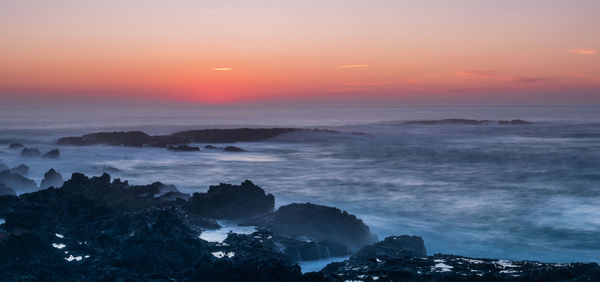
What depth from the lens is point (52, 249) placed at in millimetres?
8656

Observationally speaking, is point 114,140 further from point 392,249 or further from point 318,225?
point 392,249

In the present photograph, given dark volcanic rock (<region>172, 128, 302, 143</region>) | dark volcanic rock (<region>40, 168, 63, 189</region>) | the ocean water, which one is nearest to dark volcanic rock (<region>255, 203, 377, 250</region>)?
the ocean water

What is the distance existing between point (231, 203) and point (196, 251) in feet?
19.7

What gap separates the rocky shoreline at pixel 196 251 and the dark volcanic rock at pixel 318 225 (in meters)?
0.03

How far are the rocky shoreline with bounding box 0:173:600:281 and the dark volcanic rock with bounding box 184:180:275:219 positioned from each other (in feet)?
4.91

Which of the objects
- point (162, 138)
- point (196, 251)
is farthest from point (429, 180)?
point (162, 138)

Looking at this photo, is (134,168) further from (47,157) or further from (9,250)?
(9,250)

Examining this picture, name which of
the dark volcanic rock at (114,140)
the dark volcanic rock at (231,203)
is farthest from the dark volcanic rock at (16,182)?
the dark volcanic rock at (114,140)

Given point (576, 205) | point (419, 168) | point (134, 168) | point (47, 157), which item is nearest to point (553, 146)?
point (419, 168)

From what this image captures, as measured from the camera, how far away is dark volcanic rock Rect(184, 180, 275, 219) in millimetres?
14906

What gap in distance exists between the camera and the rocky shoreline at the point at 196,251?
7926 millimetres

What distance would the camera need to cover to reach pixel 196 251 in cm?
910

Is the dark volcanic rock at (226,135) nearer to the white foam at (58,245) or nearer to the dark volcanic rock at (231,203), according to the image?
the dark volcanic rock at (231,203)

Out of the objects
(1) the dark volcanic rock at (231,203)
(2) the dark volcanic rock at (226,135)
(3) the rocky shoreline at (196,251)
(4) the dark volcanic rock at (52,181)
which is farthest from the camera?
(2) the dark volcanic rock at (226,135)
